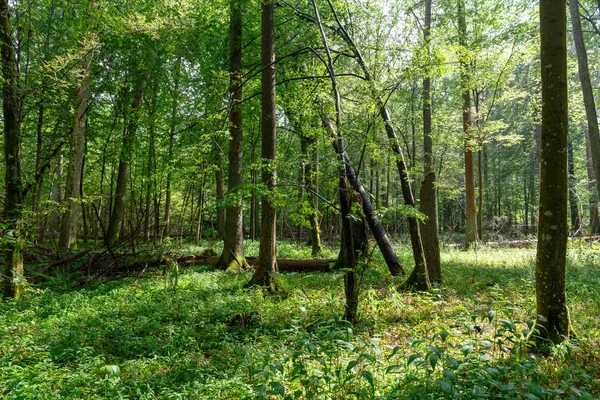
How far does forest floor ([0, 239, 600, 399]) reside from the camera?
9.88 feet

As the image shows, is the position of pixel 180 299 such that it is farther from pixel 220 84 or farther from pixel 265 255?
pixel 220 84

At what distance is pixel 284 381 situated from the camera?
129 inches

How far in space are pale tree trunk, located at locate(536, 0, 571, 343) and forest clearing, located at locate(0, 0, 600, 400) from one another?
17 millimetres

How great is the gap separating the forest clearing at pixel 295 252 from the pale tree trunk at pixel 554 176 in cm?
2

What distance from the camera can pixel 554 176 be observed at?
12.6 feet

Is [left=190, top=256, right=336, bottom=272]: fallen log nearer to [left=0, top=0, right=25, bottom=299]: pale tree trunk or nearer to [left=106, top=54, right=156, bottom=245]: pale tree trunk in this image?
[left=0, top=0, right=25, bottom=299]: pale tree trunk

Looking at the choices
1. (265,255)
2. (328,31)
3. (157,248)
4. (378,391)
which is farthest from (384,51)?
(157,248)

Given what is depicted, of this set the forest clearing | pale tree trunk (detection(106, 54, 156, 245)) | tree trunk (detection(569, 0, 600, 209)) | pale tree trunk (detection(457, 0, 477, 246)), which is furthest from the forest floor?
pale tree trunk (detection(457, 0, 477, 246))

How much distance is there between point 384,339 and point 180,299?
4.10 m

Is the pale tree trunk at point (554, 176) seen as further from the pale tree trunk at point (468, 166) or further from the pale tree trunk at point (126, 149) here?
the pale tree trunk at point (126, 149)

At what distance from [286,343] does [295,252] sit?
844cm

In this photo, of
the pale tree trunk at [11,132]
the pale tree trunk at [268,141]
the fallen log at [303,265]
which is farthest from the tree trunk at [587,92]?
the pale tree trunk at [11,132]

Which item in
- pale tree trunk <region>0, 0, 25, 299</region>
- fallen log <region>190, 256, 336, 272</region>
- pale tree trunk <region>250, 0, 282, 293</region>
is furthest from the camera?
fallen log <region>190, 256, 336, 272</region>

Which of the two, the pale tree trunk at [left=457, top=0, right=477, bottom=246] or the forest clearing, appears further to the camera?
the pale tree trunk at [left=457, top=0, right=477, bottom=246]
